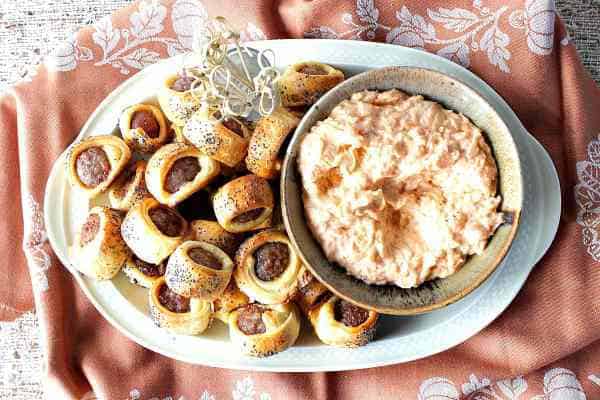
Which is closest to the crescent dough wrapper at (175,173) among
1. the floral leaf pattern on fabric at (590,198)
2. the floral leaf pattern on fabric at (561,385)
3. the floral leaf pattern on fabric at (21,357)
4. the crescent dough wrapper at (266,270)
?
the crescent dough wrapper at (266,270)

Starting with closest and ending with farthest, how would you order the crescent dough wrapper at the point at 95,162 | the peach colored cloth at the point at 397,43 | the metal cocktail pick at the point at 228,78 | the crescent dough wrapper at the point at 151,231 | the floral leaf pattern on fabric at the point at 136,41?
1. the metal cocktail pick at the point at 228,78
2. the crescent dough wrapper at the point at 151,231
3. the crescent dough wrapper at the point at 95,162
4. the peach colored cloth at the point at 397,43
5. the floral leaf pattern on fabric at the point at 136,41

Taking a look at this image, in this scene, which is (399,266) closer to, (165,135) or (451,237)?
(451,237)

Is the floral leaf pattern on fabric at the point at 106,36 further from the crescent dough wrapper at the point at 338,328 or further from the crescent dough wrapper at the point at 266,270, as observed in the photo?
the crescent dough wrapper at the point at 338,328

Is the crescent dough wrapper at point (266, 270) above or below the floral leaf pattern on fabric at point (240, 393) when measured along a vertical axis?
above

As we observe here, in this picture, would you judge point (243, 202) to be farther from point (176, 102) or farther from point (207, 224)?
point (176, 102)

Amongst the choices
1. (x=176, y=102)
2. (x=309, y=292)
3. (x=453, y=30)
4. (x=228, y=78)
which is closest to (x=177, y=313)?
(x=309, y=292)

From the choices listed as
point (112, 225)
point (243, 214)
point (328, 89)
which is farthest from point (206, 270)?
point (328, 89)
